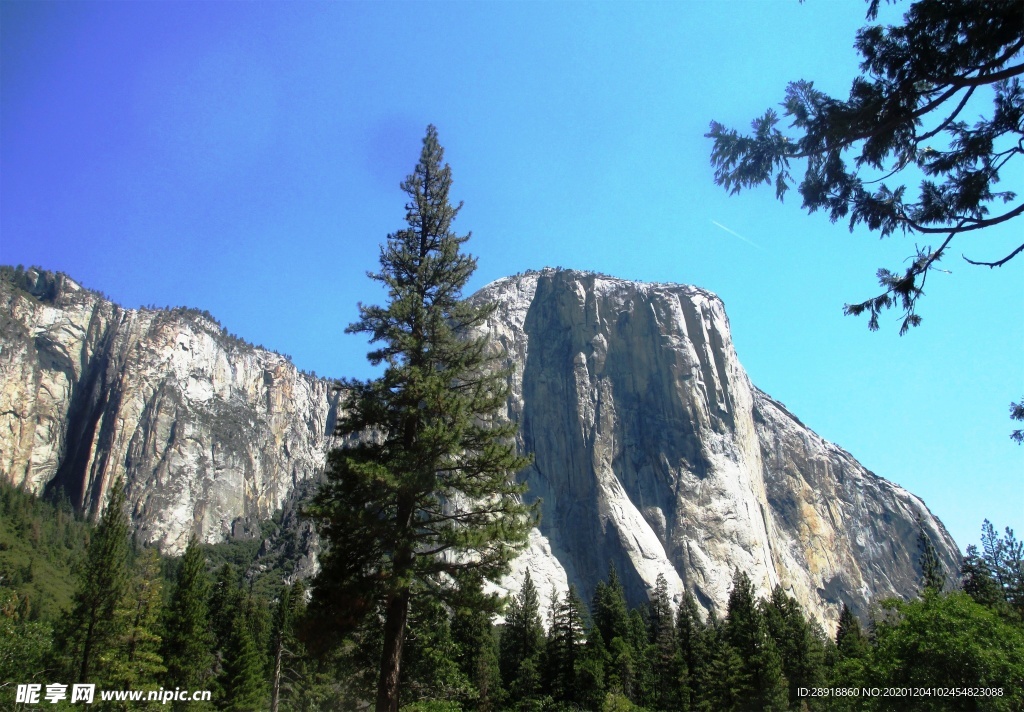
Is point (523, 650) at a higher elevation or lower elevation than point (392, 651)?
lower

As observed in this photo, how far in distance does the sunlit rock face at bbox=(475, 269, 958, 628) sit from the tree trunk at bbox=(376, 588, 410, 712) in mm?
96244

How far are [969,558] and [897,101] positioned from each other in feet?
206

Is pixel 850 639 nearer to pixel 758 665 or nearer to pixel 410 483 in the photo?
pixel 758 665

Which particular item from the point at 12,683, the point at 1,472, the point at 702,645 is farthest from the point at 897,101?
the point at 1,472

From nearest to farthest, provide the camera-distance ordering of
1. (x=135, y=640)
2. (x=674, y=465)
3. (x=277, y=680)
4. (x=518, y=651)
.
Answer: (x=135, y=640) < (x=277, y=680) < (x=518, y=651) < (x=674, y=465)

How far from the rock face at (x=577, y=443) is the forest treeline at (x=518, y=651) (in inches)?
1888

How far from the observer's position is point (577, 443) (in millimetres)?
123750

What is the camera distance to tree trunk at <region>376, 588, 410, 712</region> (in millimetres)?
13227

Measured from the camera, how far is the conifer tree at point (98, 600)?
94.1 ft

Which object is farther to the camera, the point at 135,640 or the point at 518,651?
the point at 518,651

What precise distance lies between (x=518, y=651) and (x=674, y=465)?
7319 centimetres

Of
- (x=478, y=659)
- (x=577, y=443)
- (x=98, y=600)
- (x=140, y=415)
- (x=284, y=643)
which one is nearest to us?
(x=98, y=600)

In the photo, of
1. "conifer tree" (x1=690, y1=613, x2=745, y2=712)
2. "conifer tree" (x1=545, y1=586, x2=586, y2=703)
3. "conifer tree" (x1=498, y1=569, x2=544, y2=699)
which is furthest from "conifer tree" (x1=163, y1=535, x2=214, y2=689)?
"conifer tree" (x1=690, y1=613, x2=745, y2=712)

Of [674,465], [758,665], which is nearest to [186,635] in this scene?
[758,665]
